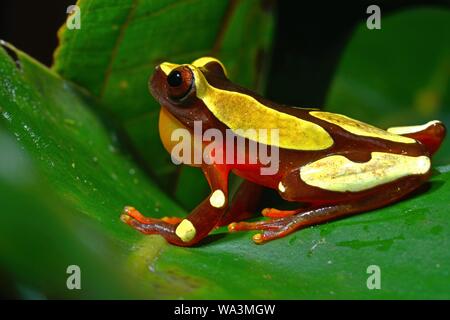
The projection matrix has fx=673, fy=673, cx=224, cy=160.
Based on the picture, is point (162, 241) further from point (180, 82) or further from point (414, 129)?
point (414, 129)

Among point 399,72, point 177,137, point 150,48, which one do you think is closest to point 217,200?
point 177,137

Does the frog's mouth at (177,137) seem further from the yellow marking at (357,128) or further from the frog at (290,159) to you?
the yellow marking at (357,128)

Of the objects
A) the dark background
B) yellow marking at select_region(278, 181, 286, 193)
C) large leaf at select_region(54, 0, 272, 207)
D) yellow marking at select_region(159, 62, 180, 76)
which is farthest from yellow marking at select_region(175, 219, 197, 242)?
the dark background

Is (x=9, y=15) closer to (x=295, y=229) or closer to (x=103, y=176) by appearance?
(x=103, y=176)

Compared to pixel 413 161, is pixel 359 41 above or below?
above

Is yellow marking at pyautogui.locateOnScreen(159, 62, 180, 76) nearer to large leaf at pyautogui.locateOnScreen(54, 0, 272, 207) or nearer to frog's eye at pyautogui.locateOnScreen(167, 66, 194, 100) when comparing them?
frog's eye at pyautogui.locateOnScreen(167, 66, 194, 100)
